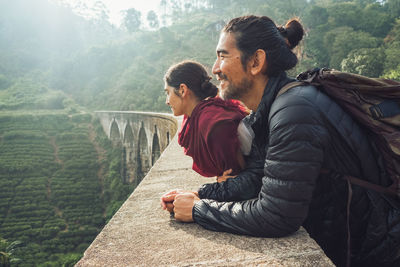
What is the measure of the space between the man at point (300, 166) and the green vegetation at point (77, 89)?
0.59 m

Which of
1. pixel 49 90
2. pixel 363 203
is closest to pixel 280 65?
pixel 363 203

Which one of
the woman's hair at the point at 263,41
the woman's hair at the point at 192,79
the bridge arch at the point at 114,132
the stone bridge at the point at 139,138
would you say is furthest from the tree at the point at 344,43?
the woman's hair at the point at 263,41

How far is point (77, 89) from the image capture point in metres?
55.9

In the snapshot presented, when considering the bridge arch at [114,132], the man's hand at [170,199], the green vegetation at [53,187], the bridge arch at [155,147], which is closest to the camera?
the man's hand at [170,199]

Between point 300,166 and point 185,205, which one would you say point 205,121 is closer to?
point 185,205

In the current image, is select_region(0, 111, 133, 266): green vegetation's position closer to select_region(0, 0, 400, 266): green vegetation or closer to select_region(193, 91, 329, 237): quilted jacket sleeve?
select_region(0, 0, 400, 266): green vegetation

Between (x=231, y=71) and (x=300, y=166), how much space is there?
659mm

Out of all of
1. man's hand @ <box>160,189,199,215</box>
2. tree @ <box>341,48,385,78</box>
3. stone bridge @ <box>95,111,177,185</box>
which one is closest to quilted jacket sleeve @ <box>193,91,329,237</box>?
man's hand @ <box>160,189,199,215</box>

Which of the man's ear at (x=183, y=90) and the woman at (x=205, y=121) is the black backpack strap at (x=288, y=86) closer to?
the woman at (x=205, y=121)

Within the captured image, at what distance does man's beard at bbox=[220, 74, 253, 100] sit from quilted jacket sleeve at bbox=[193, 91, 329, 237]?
12.4 inches

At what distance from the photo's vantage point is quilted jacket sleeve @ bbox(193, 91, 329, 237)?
3.99 ft

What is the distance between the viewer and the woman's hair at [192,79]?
A: 2.33m

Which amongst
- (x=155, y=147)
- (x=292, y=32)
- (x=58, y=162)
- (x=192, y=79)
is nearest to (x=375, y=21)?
(x=155, y=147)

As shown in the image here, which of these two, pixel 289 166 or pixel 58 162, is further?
pixel 58 162
